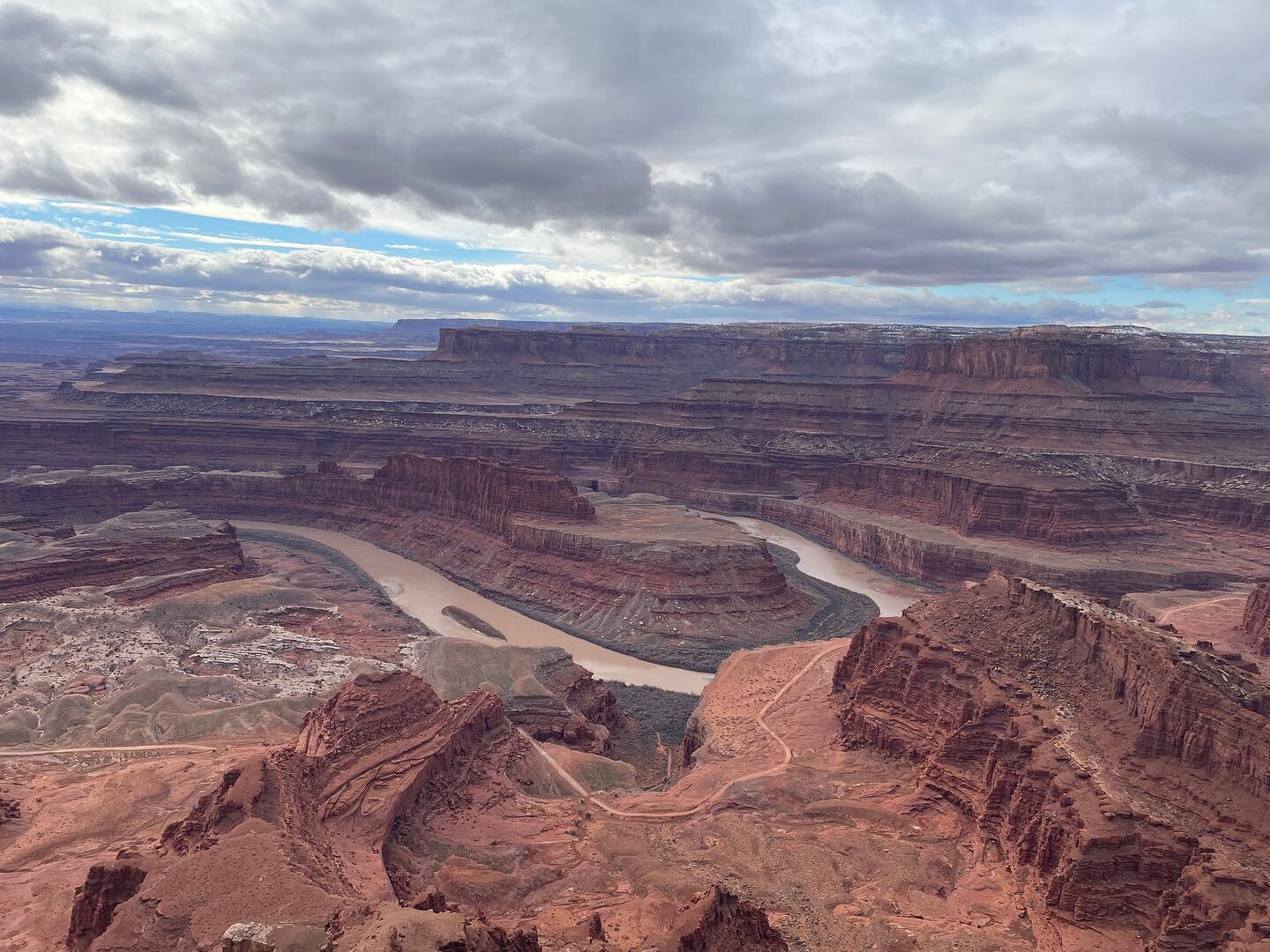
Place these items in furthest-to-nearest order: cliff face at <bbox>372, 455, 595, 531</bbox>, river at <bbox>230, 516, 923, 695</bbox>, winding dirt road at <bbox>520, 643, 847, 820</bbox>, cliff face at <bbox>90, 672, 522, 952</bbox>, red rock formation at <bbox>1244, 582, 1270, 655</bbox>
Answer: cliff face at <bbox>372, 455, 595, 531</bbox> → river at <bbox>230, 516, 923, 695</bbox> → red rock formation at <bbox>1244, 582, 1270, 655</bbox> → winding dirt road at <bbox>520, 643, 847, 820</bbox> → cliff face at <bbox>90, 672, 522, 952</bbox>

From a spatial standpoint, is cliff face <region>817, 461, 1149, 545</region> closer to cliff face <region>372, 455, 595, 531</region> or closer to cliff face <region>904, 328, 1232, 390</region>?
cliff face <region>904, 328, 1232, 390</region>

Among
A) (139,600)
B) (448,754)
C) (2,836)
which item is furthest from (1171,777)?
(139,600)

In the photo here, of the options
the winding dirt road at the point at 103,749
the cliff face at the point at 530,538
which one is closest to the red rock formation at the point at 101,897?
the winding dirt road at the point at 103,749

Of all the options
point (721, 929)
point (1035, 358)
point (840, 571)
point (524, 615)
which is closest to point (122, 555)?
point (524, 615)

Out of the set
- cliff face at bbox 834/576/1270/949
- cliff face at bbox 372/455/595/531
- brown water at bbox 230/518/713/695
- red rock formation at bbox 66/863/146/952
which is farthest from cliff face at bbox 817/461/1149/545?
red rock formation at bbox 66/863/146/952

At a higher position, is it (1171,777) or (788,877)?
(1171,777)

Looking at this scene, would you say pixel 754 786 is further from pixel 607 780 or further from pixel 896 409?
pixel 896 409
